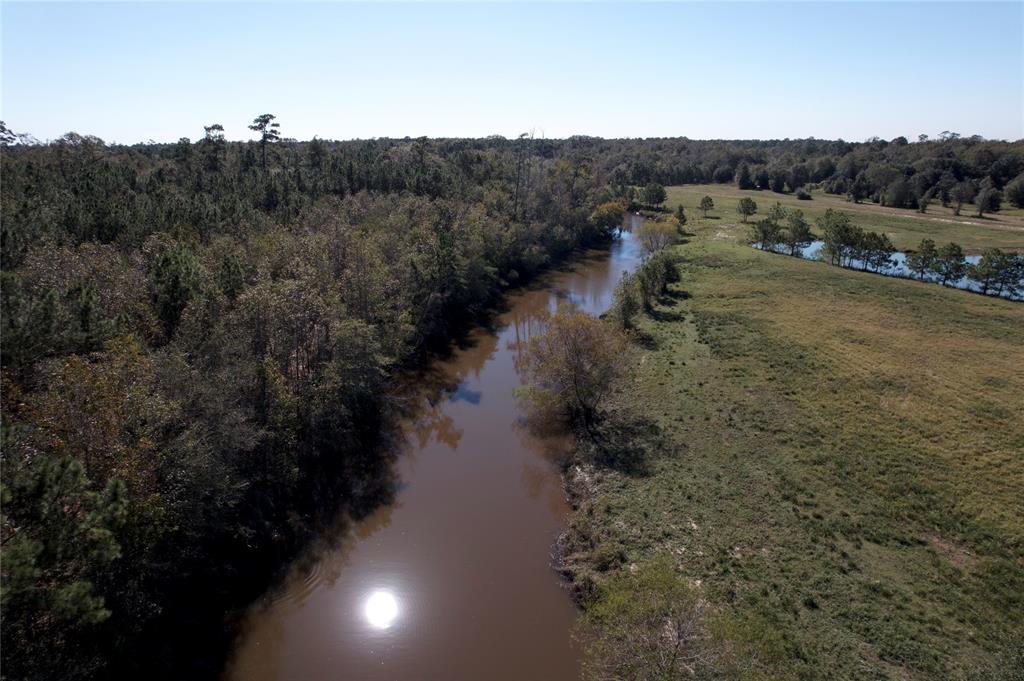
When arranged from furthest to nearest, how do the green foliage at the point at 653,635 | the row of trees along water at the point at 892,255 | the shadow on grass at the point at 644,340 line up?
the row of trees along water at the point at 892,255
the shadow on grass at the point at 644,340
the green foliage at the point at 653,635

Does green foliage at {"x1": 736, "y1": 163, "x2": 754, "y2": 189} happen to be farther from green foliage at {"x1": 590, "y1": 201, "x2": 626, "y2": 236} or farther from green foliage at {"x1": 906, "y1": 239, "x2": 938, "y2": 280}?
green foliage at {"x1": 906, "y1": 239, "x2": 938, "y2": 280}

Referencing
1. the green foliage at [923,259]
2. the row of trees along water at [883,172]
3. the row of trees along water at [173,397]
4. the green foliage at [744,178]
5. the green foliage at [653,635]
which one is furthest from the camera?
the green foliage at [744,178]

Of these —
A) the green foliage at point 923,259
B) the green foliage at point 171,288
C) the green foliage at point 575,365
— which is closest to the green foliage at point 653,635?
the green foliage at point 575,365

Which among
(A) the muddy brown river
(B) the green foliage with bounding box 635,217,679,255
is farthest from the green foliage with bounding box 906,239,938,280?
(A) the muddy brown river

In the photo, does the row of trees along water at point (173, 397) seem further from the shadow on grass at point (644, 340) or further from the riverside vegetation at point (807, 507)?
the shadow on grass at point (644, 340)

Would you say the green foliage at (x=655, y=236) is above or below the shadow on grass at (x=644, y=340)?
above

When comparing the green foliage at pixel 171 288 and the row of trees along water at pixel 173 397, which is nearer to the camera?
the row of trees along water at pixel 173 397

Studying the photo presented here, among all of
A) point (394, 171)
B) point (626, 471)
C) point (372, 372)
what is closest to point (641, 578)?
point (626, 471)

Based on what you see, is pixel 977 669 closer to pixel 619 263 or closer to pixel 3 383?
pixel 3 383
